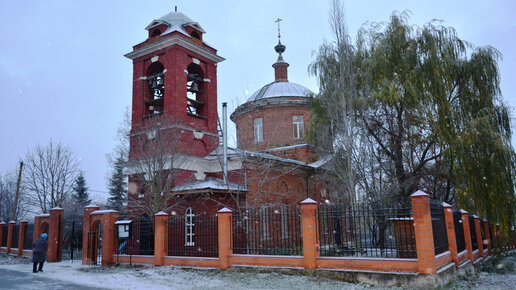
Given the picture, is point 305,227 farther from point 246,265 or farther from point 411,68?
point 411,68

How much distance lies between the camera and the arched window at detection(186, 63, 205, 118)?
21297mm

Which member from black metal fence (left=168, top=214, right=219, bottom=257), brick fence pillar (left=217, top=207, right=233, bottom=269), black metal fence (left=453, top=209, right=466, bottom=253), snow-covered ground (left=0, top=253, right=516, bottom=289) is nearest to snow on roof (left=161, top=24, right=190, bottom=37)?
black metal fence (left=168, top=214, right=219, bottom=257)

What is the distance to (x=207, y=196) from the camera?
60.2 ft

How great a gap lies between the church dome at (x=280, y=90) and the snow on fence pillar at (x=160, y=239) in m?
15.5

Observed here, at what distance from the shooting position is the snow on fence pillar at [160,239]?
13297mm

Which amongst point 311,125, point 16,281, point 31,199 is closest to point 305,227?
point 16,281

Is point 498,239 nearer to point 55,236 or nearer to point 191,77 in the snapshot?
point 191,77

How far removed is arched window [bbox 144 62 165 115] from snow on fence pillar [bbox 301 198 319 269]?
12053mm

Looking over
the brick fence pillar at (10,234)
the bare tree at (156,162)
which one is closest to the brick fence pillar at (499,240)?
the bare tree at (156,162)

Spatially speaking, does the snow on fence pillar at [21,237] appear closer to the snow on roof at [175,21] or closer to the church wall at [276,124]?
the snow on roof at [175,21]

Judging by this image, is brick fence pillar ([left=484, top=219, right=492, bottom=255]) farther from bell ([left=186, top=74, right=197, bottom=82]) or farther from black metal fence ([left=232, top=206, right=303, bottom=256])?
bell ([left=186, top=74, right=197, bottom=82])

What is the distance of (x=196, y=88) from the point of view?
2147cm

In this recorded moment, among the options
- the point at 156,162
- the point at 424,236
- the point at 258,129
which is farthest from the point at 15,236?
the point at 424,236

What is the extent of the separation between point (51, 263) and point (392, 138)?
598 inches
